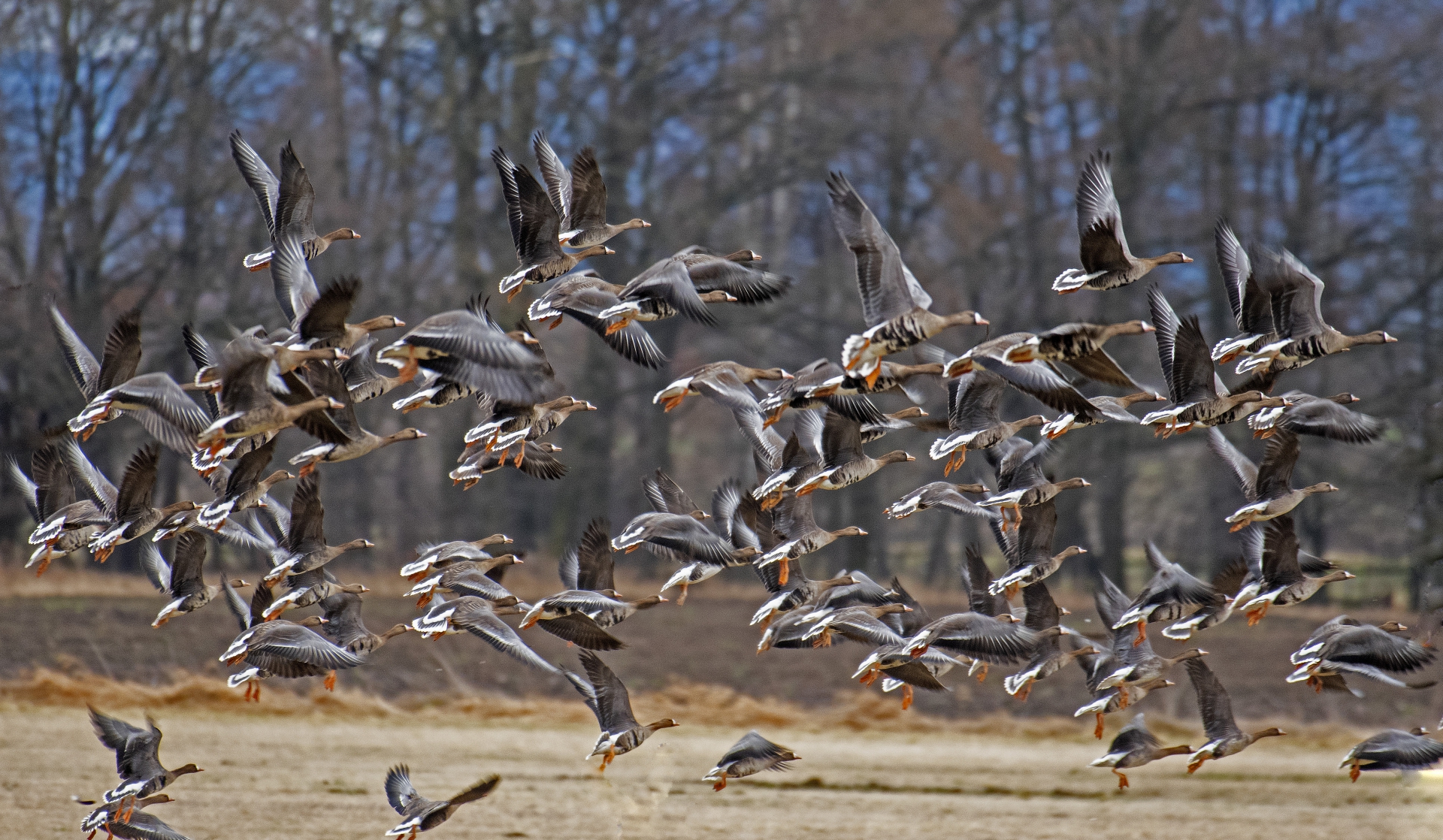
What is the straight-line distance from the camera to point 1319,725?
1688 cm

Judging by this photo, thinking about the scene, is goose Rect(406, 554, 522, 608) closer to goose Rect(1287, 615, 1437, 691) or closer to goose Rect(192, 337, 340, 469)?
goose Rect(192, 337, 340, 469)

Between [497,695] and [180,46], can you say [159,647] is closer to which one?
[497,695]

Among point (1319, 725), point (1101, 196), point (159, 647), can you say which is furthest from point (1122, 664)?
point (159, 647)

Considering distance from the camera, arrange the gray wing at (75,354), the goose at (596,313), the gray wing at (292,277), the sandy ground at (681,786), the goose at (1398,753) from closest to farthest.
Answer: the gray wing at (292,277)
the goose at (596,313)
the gray wing at (75,354)
the goose at (1398,753)
the sandy ground at (681,786)

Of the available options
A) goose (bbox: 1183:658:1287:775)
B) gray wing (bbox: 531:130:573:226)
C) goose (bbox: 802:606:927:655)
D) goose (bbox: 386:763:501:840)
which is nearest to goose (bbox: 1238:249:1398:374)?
goose (bbox: 1183:658:1287:775)

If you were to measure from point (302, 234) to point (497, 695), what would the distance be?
11366 millimetres

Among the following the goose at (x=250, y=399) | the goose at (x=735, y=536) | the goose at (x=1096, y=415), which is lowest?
the goose at (x=735, y=536)

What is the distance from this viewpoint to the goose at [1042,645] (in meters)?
8.23

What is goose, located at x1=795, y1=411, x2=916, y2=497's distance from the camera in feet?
26.1

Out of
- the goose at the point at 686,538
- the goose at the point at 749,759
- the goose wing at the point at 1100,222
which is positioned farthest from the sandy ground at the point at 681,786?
the goose wing at the point at 1100,222

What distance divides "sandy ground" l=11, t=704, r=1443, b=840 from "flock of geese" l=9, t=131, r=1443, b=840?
2.48 meters

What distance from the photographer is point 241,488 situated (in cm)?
746

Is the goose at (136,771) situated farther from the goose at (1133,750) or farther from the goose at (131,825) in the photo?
the goose at (1133,750)

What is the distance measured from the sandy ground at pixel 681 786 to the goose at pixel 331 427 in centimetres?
388
